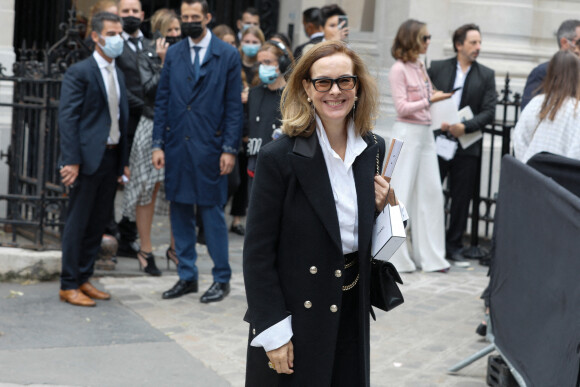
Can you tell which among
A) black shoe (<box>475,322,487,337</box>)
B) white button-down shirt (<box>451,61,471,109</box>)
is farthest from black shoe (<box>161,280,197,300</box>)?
white button-down shirt (<box>451,61,471,109</box>)

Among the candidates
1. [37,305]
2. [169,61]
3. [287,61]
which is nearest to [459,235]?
[287,61]

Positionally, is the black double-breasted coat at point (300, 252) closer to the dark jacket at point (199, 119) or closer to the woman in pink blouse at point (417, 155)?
the dark jacket at point (199, 119)

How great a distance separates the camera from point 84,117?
23.7ft

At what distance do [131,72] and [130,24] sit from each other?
50 centimetres

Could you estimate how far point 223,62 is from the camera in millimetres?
7492

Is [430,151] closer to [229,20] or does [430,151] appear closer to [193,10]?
[193,10]

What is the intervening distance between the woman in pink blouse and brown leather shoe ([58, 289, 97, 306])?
2878mm

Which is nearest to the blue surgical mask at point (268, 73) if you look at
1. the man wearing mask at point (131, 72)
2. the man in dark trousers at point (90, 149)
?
the man in dark trousers at point (90, 149)

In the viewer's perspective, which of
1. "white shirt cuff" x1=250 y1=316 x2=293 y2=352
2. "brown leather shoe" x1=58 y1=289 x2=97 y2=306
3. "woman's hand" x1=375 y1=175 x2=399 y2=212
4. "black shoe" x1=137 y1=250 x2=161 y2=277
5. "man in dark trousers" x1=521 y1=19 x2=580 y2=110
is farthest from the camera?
"black shoe" x1=137 y1=250 x2=161 y2=277

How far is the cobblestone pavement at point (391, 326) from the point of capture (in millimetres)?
6137

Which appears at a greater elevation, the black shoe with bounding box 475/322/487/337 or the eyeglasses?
the eyeglasses

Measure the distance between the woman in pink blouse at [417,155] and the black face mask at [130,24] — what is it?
231 centimetres

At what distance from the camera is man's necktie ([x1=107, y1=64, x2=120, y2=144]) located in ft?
24.1

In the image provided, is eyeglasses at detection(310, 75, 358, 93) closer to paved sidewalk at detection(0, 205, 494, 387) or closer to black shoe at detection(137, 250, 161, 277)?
paved sidewalk at detection(0, 205, 494, 387)
